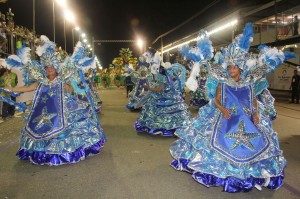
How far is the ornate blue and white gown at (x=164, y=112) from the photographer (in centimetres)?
790

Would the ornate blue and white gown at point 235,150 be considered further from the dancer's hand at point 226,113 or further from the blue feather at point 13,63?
the blue feather at point 13,63

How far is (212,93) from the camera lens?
4855 mm

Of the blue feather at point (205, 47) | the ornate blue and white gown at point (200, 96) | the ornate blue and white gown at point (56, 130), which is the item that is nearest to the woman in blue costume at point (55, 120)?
the ornate blue and white gown at point (56, 130)

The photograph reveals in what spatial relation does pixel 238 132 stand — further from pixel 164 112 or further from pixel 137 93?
pixel 137 93

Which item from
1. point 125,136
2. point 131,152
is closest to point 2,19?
point 125,136

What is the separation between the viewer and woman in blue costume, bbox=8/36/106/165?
5.49 m

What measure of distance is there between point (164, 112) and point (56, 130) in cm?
309

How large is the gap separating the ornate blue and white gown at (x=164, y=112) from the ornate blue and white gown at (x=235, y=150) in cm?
316

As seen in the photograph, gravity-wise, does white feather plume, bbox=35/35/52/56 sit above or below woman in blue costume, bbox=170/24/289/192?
above

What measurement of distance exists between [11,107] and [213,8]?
16.1 meters

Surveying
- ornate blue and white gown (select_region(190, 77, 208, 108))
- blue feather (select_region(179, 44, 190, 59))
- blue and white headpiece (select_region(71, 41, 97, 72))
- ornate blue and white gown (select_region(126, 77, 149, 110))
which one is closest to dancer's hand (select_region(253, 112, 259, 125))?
blue feather (select_region(179, 44, 190, 59))

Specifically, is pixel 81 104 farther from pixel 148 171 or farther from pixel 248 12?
pixel 248 12

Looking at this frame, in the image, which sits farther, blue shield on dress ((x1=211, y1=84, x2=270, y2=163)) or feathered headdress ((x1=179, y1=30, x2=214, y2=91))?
feathered headdress ((x1=179, y1=30, x2=214, y2=91))

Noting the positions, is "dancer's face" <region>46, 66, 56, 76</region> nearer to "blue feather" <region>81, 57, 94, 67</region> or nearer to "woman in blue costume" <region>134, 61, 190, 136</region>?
"blue feather" <region>81, 57, 94, 67</region>
